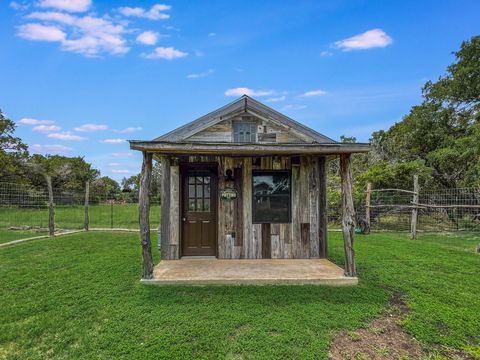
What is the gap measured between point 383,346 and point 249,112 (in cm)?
464

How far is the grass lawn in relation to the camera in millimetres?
2852

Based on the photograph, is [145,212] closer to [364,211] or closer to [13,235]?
[13,235]

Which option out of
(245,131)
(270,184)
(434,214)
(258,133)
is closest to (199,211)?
(270,184)

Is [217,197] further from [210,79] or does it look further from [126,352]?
[210,79]

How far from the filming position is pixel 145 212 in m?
4.46

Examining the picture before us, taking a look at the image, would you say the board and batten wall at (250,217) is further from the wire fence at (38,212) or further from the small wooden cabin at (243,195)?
the wire fence at (38,212)

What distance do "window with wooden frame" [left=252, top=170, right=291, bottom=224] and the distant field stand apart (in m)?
7.35

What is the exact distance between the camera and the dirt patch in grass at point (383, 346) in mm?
2775

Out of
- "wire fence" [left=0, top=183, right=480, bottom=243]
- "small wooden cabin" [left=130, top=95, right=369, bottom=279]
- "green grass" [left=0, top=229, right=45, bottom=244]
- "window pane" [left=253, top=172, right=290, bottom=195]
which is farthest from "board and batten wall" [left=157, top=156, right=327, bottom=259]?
"green grass" [left=0, top=229, right=45, bottom=244]

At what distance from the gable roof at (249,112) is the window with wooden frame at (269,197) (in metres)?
0.96

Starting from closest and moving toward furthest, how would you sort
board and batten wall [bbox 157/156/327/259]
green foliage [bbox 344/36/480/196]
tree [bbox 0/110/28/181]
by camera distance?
1. board and batten wall [bbox 157/156/327/259]
2. green foliage [bbox 344/36/480/196]
3. tree [bbox 0/110/28/181]

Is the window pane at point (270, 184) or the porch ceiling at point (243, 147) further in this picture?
the window pane at point (270, 184)

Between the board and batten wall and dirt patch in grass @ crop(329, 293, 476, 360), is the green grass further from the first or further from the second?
dirt patch in grass @ crop(329, 293, 476, 360)

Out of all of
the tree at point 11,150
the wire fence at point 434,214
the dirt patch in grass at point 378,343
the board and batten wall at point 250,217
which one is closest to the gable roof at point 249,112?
the board and batten wall at point 250,217
